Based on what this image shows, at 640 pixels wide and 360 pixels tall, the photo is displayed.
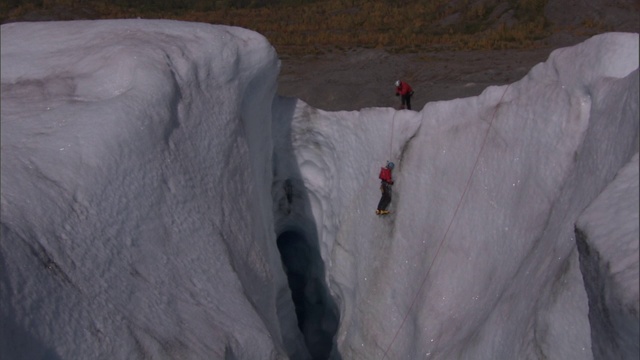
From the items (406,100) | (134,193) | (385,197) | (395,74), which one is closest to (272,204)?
(385,197)

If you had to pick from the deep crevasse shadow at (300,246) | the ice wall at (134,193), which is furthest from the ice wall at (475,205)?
the ice wall at (134,193)

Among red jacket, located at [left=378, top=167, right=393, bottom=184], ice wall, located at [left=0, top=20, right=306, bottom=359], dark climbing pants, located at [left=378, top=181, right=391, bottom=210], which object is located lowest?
dark climbing pants, located at [left=378, top=181, right=391, bottom=210]

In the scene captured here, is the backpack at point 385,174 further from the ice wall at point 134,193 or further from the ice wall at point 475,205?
the ice wall at point 134,193

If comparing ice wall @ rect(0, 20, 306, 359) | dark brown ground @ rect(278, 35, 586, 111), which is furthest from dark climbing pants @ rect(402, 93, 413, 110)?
ice wall @ rect(0, 20, 306, 359)

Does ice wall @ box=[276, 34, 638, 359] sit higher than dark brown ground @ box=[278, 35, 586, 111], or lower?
higher

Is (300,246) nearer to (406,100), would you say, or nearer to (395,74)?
(406,100)

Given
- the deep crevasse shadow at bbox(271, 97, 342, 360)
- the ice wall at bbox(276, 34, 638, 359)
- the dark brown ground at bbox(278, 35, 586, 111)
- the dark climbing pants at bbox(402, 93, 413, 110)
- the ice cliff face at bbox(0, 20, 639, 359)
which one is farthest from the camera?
the dark brown ground at bbox(278, 35, 586, 111)

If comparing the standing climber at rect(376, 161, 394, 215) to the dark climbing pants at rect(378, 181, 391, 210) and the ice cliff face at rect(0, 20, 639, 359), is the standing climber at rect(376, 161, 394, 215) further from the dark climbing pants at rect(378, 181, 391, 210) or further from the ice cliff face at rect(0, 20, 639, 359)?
the ice cliff face at rect(0, 20, 639, 359)

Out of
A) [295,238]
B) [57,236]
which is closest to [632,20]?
[295,238]
